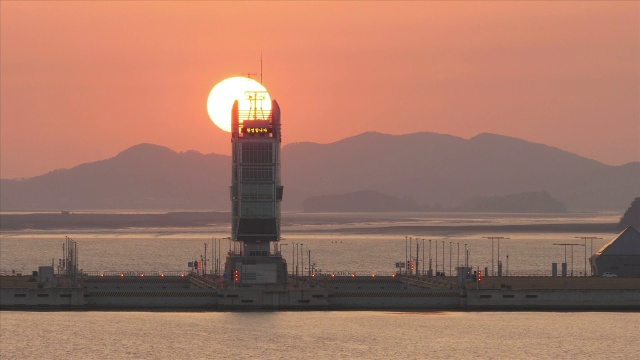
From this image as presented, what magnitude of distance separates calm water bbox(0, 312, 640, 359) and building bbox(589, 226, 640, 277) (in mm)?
26036

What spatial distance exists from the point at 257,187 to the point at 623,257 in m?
51.9

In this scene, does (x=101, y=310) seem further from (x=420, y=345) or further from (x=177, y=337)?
(x=420, y=345)

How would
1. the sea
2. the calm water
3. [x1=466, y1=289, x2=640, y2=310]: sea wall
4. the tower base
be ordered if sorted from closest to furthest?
the calm water
the sea
[x1=466, y1=289, x2=640, y2=310]: sea wall
the tower base

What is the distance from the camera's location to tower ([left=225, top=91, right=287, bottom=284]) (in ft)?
598

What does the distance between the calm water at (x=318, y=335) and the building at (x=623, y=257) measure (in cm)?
2604

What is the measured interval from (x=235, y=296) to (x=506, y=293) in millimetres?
33026

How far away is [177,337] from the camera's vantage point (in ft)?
488

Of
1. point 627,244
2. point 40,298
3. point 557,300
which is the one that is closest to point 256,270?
point 40,298

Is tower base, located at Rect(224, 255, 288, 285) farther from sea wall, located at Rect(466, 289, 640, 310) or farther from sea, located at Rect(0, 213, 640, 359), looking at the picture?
sea wall, located at Rect(466, 289, 640, 310)

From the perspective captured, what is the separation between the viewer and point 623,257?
196375mm

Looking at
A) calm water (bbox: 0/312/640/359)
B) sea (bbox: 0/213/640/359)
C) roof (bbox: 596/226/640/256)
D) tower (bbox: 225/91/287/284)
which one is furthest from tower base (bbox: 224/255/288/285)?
roof (bbox: 596/226/640/256)

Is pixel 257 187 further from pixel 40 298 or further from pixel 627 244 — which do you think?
pixel 627 244

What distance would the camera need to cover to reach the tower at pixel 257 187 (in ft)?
598

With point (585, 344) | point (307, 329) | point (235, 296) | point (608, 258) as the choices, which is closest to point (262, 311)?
point (235, 296)
